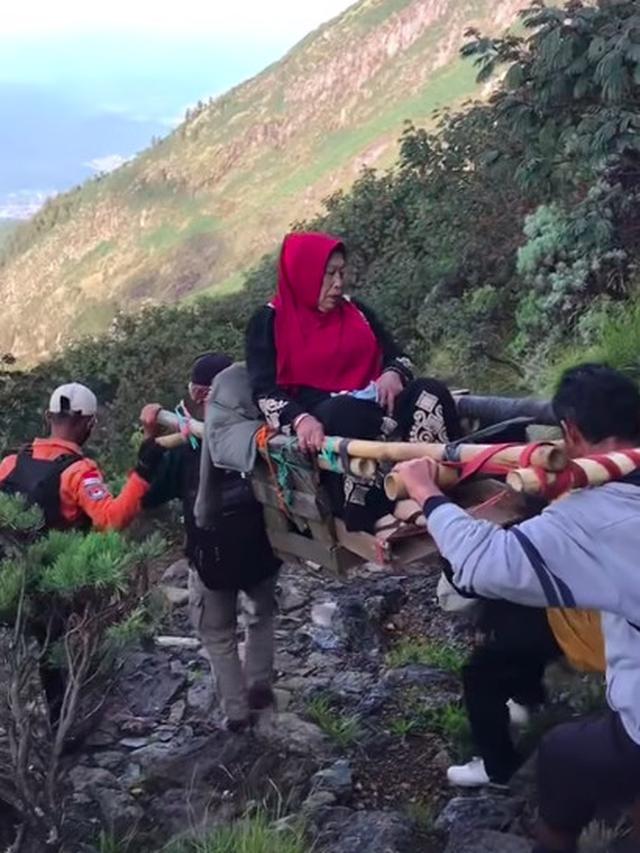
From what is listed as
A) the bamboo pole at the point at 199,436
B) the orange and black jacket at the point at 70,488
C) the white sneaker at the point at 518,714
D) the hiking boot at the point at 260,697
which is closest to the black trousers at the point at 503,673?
the white sneaker at the point at 518,714

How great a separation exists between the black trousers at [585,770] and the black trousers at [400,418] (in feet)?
2.98

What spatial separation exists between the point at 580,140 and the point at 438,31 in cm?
6803

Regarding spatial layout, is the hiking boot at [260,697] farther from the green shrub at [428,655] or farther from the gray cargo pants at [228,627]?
the green shrub at [428,655]

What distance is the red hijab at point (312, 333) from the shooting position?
401cm

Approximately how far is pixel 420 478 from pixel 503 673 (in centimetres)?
133

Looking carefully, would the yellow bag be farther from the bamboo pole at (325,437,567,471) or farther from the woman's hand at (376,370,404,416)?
the woman's hand at (376,370,404,416)

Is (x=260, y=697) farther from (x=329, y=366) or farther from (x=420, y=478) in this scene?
(x=420, y=478)

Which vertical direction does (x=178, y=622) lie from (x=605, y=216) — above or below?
below

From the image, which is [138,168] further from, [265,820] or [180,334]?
[265,820]

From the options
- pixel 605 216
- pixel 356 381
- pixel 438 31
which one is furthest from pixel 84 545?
pixel 438 31

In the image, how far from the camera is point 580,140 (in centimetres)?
805

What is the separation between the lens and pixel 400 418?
3.72m

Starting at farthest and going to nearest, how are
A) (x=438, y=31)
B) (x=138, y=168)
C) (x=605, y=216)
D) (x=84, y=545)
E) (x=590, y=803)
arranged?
(x=138, y=168) → (x=438, y=31) → (x=605, y=216) → (x=84, y=545) → (x=590, y=803)

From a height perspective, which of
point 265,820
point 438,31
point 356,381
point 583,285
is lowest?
point 265,820
